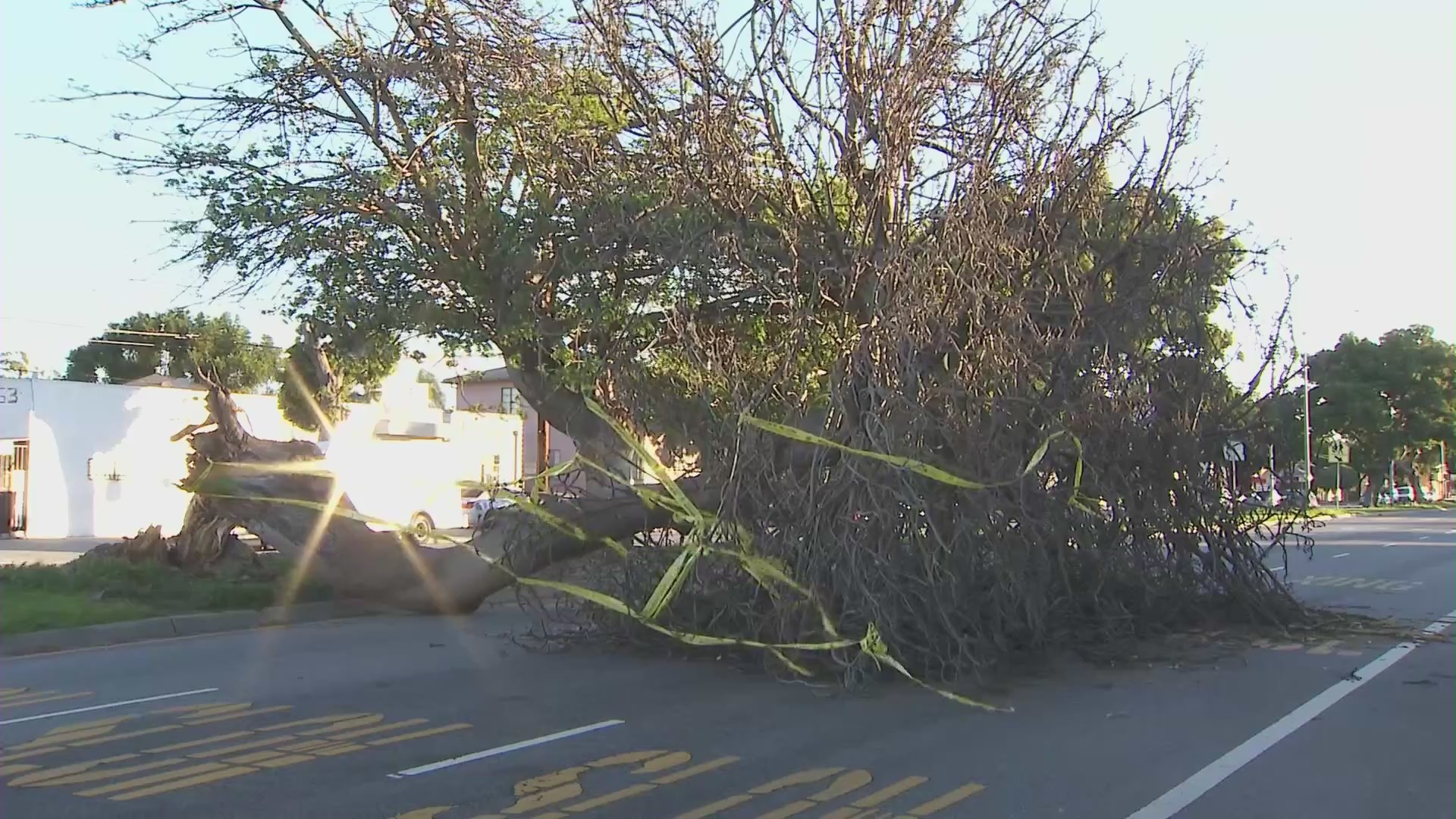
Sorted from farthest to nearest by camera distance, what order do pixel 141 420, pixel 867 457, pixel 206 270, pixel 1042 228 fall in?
1. pixel 141 420
2. pixel 206 270
3. pixel 1042 228
4. pixel 867 457

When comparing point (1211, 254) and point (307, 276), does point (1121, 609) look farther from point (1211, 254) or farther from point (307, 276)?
point (307, 276)

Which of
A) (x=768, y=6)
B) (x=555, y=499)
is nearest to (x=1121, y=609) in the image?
(x=555, y=499)

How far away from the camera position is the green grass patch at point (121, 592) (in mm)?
13281

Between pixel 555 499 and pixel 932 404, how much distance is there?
168 inches

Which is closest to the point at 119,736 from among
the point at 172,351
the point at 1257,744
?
the point at 1257,744

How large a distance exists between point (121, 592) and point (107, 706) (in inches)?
251

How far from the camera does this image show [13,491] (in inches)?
1321

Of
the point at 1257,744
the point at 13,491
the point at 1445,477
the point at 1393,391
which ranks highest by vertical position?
the point at 1393,391

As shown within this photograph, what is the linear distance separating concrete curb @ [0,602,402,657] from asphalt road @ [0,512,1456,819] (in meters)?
0.50

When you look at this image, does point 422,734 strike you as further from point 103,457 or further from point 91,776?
point 103,457

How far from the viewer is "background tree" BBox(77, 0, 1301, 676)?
32.5 ft

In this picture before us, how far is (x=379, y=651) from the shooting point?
38.9ft

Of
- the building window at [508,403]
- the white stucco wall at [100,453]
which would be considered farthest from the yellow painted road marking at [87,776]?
the building window at [508,403]

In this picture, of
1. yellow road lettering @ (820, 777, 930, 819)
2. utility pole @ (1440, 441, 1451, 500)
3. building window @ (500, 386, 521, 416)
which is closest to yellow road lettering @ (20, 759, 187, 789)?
yellow road lettering @ (820, 777, 930, 819)
